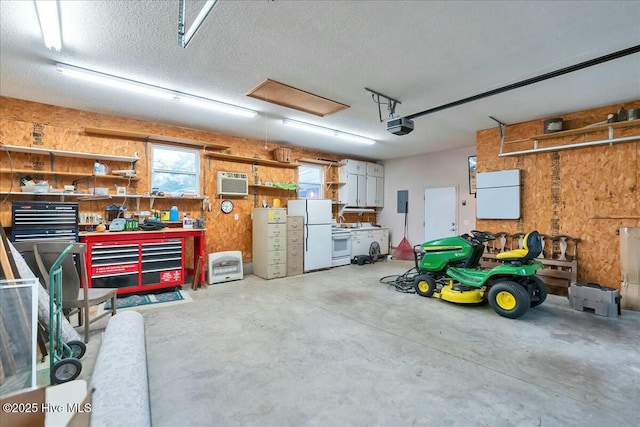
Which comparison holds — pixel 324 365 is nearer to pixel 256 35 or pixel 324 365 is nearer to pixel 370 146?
pixel 256 35

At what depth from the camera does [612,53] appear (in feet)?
9.32

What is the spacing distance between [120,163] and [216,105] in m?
2.10

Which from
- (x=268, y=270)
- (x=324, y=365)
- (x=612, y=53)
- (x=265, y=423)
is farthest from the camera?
(x=268, y=270)

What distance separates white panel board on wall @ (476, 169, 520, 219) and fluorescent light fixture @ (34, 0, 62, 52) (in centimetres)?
609

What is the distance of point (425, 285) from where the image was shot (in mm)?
4582

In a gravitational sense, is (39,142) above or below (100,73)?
below

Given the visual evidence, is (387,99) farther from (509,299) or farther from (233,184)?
(233,184)

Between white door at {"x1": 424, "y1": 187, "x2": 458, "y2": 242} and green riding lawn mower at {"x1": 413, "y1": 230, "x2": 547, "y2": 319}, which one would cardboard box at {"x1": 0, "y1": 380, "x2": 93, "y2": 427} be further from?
white door at {"x1": 424, "y1": 187, "x2": 458, "y2": 242}

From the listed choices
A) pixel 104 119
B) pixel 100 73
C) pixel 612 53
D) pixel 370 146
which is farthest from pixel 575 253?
pixel 104 119

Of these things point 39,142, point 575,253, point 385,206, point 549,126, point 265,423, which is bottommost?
point 265,423

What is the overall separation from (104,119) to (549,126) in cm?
719

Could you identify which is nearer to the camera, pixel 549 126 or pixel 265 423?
pixel 265 423

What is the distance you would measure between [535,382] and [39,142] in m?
6.56

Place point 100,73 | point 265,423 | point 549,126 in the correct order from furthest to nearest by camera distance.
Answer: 1. point 549,126
2. point 100,73
3. point 265,423
